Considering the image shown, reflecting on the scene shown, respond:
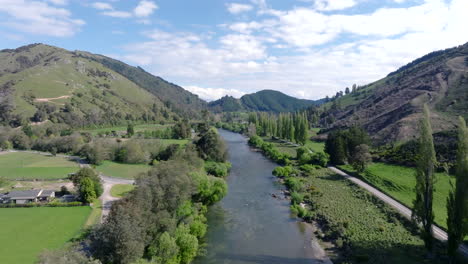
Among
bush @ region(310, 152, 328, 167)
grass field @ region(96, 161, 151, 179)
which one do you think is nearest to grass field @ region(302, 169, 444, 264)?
bush @ region(310, 152, 328, 167)

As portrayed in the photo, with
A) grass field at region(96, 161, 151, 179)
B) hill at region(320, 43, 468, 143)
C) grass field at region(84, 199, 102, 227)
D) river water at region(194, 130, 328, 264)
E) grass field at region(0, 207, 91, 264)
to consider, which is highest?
hill at region(320, 43, 468, 143)

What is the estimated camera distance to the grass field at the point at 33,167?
6615cm

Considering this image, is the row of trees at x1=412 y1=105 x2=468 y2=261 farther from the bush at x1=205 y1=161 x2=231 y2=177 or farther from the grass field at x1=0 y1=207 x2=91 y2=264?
the bush at x1=205 y1=161 x2=231 y2=177

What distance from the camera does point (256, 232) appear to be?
137ft

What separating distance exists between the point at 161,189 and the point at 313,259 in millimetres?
21624

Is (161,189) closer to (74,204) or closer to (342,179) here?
(74,204)

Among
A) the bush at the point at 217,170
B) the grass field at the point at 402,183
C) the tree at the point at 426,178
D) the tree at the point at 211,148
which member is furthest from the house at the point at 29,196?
the grass field at the point at 402,183

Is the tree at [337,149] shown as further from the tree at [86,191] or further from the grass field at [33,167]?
the grass field at [33,167]

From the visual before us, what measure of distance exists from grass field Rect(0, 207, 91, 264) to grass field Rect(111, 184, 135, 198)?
26.1 ft

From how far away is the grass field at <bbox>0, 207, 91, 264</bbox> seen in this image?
31.4 metres

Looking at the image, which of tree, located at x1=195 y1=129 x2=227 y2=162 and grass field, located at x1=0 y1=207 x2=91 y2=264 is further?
tree, located at x1=195 y1=129 x2=227 y2=162

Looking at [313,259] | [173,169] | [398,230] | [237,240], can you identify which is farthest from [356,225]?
[173,169]

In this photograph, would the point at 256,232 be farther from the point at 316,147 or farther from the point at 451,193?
the point at 316,147

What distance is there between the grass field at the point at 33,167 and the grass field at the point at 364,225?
60.4 meters
